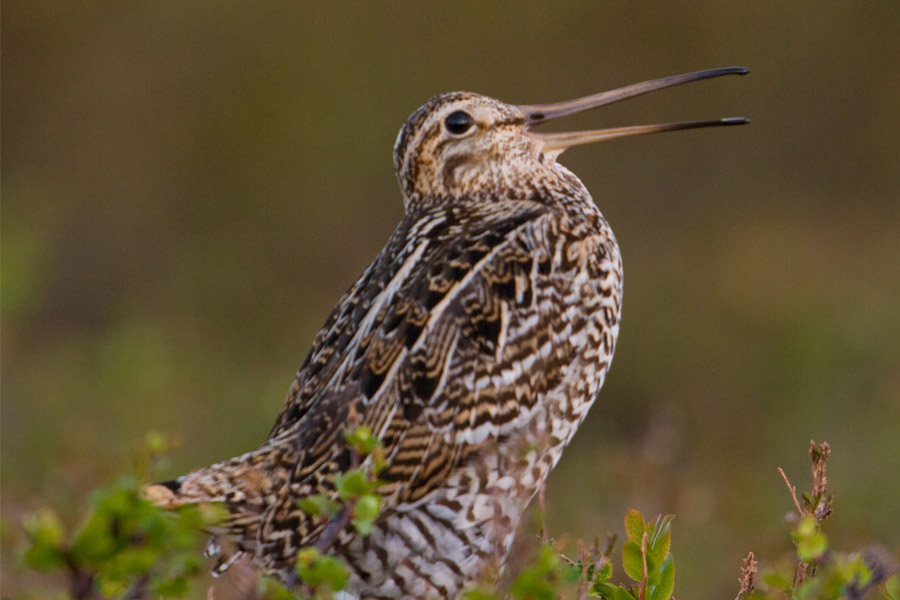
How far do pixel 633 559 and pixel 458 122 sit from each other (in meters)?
1.90

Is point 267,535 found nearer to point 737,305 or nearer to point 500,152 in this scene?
point 500,152

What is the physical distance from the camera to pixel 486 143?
448 cm

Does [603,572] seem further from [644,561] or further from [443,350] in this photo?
[443,350]

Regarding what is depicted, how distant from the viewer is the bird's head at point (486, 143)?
448 cm

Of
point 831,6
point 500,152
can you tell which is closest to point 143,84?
point 831,6

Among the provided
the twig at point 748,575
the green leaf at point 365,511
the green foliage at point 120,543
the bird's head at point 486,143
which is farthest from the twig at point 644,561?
the bird's head at point 486,143

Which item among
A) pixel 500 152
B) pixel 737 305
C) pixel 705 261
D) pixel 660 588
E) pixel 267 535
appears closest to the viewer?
pixel 660 588

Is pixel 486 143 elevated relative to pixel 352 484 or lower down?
elevated

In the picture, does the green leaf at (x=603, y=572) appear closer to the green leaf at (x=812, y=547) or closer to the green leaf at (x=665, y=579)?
the green leaf at (x=665, y=579)

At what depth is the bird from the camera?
12.4 ft

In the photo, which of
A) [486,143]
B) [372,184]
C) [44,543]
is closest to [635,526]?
[44,543]

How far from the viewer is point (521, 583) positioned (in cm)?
239

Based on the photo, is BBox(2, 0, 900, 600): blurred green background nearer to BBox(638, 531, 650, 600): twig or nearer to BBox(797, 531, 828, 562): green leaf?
BBox(638, 531, 650, 600): twig

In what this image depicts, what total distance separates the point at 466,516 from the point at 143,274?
29.1ft
